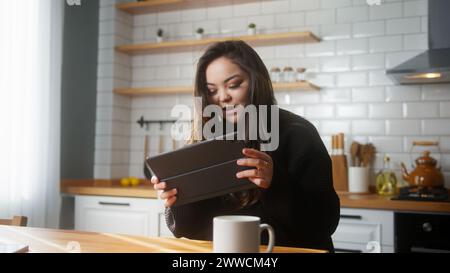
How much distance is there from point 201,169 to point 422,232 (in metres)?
1.48

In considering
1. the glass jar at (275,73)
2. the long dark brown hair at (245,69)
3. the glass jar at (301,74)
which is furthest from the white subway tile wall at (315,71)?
the long dark brown hair at (245,69)

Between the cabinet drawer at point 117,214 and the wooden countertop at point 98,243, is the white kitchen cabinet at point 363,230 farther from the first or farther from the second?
the wooden countertop at point 98,243

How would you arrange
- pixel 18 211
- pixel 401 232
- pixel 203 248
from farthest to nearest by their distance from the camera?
1. pixel 18 211
2. pixel 401 232
3. pixel 203 248

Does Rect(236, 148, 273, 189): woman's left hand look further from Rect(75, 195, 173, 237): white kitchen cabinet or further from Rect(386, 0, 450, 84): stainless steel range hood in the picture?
Rect(75, 195, 173, 237): white kitchen cabinet

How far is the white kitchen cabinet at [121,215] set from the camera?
2.77m

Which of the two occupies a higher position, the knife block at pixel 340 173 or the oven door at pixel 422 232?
the knife block at pixel 340 173

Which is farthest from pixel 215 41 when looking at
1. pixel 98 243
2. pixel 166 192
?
pixel 98 243

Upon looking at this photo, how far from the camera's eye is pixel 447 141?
274 cm

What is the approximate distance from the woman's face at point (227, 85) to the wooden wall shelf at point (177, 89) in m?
1.32

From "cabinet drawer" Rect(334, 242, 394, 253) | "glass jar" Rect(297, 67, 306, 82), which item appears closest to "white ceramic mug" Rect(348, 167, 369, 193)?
"cabinet drawer" Rect(334, 242, 394, 253)

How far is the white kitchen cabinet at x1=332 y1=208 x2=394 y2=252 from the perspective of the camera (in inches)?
90.5

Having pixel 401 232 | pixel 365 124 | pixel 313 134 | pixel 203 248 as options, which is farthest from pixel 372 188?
pixel 203 248
